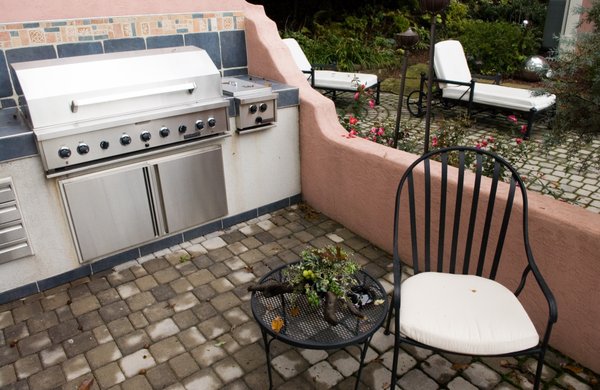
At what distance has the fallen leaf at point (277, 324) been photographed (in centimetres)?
256

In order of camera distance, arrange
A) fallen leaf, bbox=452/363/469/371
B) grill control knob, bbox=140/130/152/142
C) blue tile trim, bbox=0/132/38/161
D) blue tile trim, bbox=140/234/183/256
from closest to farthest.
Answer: fallen leaf, bbox=452/363/469/371 → blue tile trim, bbox=0/132/38/161 → grill control knob, bbox=140/130/152/142 → blue tile trim, bbox=140/234/183/256

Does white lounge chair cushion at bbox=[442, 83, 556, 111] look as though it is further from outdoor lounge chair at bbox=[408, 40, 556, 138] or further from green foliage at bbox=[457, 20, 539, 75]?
green foliage at bbox=[457, 20, 539, 75]

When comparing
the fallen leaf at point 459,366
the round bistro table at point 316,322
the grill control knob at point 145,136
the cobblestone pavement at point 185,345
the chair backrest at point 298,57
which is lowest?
the fallen leaf at point 459,366

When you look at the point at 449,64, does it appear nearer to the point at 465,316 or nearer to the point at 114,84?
the point at 114,84

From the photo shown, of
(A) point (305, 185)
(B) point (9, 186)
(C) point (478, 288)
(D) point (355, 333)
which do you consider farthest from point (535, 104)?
(B) point (9, 186)

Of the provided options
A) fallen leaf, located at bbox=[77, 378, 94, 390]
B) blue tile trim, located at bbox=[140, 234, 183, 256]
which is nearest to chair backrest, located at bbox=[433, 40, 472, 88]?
blue tile trim, located at bbox=[140, 234, 183, 256]

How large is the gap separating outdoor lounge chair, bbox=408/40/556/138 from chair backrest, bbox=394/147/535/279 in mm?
4160

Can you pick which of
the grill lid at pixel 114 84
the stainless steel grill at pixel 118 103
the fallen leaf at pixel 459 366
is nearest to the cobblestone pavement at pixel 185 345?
the fallen leaf at pixel 459 366

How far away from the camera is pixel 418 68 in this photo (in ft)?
40.8

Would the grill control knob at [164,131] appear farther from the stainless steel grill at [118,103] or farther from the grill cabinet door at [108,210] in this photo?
the grill cabinet door at [108,210]

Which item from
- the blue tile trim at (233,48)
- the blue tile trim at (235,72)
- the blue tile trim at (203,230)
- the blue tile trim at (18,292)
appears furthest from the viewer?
the blue tile trim at (235,72)

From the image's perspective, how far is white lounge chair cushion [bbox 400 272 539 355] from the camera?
7.88 feet

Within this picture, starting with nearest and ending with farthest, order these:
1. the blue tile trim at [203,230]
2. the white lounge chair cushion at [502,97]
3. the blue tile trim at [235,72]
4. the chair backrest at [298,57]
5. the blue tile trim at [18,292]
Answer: the blue tile trim at [18,292] < the blue tile trim at [203,230] < the blue tile trim at [235,72] < the white lounge chair cushion at [502,97] < the chair backrest at [298,57]

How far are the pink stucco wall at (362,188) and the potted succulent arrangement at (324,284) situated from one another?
1.28m
